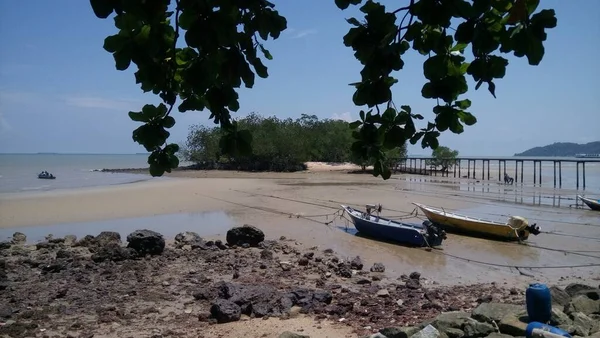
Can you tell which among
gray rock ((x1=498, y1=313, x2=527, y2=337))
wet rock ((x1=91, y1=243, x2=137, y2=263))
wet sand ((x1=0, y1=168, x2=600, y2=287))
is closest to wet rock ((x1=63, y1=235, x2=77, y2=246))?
wet rock ((x1=91, y1=243, x2=137, y2=263))

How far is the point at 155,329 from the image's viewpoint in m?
7.98

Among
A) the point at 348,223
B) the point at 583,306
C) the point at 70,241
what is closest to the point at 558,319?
the point at 583,306

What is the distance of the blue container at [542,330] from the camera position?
5.38 meters

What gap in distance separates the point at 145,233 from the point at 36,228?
908 centimetres

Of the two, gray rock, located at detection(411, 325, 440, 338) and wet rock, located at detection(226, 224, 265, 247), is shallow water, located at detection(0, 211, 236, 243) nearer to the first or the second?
wet rock, located at detection(226, 224, 265, 247)

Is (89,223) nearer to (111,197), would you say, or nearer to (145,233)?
(145,233)

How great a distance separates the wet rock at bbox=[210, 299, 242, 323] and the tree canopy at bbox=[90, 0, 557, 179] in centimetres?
605

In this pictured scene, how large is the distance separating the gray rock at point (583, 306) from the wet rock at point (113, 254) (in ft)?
33.3

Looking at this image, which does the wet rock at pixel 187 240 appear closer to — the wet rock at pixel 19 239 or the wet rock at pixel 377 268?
the wet rock at pixel 377 268

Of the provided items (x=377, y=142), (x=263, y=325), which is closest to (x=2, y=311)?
(x=263, y=325)

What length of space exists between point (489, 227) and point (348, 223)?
18.7 ft

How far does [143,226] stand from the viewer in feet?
66.2

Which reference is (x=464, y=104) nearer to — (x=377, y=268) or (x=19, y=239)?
(x=377, y=268)

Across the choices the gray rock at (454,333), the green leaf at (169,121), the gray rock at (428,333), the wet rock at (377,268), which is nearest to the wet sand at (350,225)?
the wet rock at (377,268)
